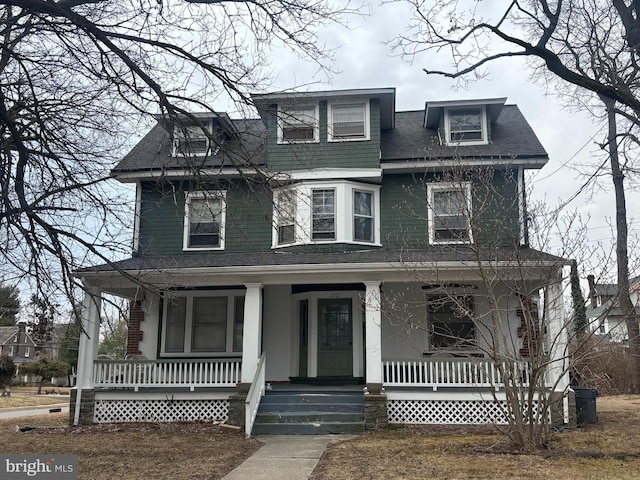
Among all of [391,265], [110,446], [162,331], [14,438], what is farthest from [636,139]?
[14,438]

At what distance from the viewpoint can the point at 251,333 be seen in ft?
38.3

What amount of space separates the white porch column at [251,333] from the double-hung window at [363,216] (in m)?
2.99

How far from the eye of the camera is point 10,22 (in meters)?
7.10

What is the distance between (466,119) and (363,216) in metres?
3.70

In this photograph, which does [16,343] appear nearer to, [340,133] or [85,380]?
[85,380]

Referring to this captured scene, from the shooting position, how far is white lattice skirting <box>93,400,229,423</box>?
39.2 ft

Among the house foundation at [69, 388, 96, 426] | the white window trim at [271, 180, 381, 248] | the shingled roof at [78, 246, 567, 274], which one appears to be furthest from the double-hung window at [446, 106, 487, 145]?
the house foundation at [69, 388, 96, 426]

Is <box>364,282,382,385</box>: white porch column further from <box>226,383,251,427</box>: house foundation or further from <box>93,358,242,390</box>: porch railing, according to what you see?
<box>93,358,242,390</box>: porch railing

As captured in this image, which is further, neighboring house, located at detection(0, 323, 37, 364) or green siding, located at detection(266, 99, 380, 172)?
neighboring house, located at detection(0, 323, 37, 364)

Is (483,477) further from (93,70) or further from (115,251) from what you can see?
(93,70)

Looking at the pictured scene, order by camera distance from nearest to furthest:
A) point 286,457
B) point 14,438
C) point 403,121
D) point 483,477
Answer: point 483,477 < point 286,457 < point 14,438 < point 403,121

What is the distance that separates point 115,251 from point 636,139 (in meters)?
13.7

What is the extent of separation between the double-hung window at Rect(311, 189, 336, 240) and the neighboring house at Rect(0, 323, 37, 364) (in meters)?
45.3

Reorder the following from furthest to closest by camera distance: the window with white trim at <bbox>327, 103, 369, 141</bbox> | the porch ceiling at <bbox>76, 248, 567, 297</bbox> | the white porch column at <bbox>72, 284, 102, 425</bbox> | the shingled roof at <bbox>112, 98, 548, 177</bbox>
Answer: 1. the window with white trim at <bbox>327, 103, 369, 141</bbox>
2. the shingled roof at <bbox>112, 98, 548, 177</bbox>
3. the white porch column at <bbox>72, 284, 102, 425</bbox>
4. the porch ceiling at <bbox>76, 248, 567, 297</bbox>
